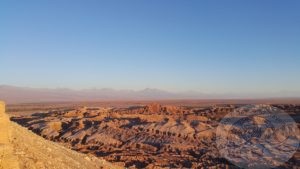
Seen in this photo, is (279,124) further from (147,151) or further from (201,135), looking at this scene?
(147,151)

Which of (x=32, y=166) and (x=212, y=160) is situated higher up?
(x=32, y=166)

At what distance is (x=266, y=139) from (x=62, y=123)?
44.6ft

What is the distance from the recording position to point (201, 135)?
76.3ft

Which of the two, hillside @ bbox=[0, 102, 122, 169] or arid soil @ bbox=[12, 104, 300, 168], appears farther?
arid soil @ bbox=[12, 104, 300, 168]

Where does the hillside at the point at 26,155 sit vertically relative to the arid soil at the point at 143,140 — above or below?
above

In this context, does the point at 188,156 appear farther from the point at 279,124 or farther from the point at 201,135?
the point at 279,124

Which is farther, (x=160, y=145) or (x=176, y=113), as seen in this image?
(x=176, y=113)

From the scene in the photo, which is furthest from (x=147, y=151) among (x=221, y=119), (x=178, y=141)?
(x=221, y=119)

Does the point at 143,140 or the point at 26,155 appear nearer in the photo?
the point at 26,155

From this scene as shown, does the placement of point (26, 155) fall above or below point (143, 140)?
above

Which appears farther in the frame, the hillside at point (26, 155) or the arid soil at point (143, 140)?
the arid soil at point (143, 140)

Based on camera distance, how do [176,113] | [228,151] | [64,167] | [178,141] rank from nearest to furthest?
[64,167] → [228,151] → [178,141] → [176,113]

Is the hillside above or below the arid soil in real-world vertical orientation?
above

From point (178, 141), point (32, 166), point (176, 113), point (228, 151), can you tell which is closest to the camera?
point (32, 166)
